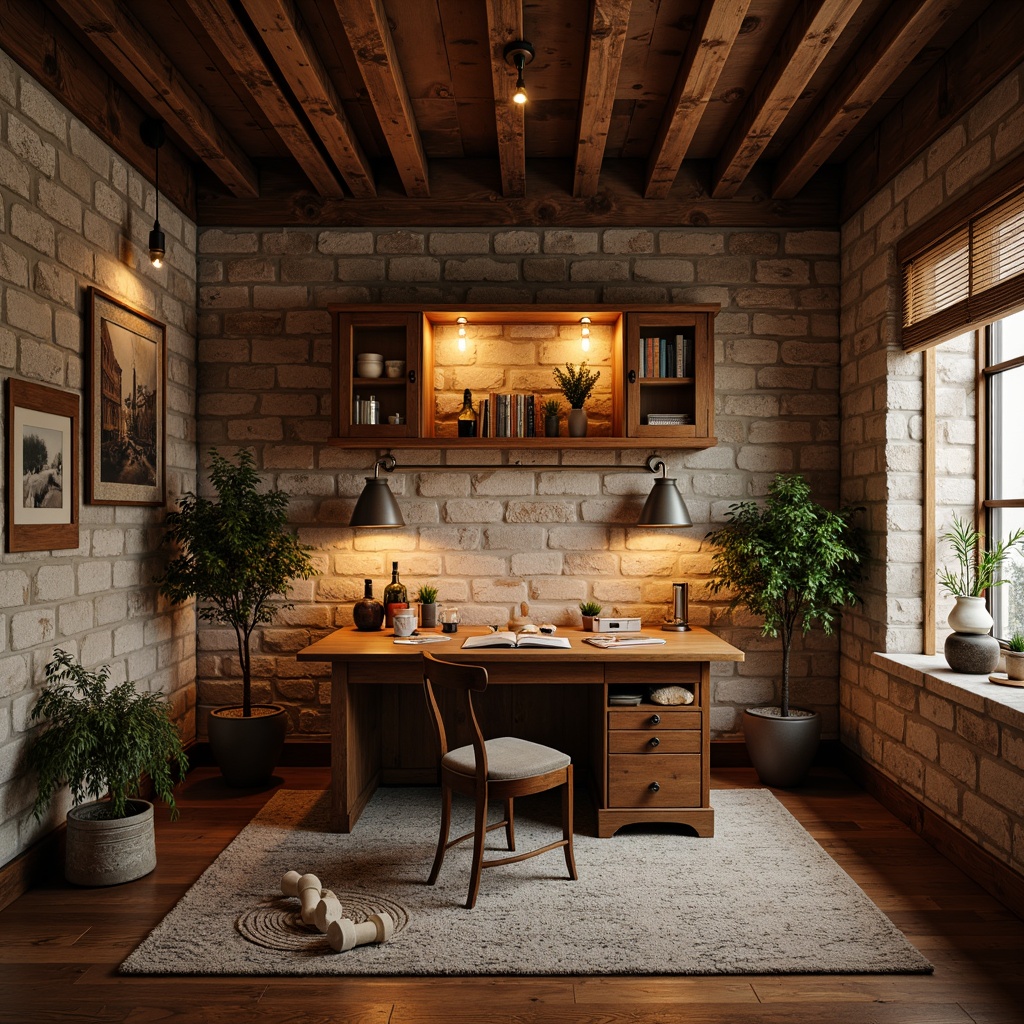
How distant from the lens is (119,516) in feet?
11.7

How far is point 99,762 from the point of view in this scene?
2908 mm

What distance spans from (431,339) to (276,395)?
0.88 metres

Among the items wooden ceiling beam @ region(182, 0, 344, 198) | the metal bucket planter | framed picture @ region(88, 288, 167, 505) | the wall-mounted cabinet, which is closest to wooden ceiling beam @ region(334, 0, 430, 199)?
wooden ceiling beam @ region(182, 0, 344, 198)

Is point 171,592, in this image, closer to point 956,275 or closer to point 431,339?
point 431,339

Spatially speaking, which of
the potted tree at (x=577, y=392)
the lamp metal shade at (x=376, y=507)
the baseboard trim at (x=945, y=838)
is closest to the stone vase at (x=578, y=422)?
the potted tree at (x=577, y=392)

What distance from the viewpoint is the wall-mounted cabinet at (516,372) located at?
404 centimetres

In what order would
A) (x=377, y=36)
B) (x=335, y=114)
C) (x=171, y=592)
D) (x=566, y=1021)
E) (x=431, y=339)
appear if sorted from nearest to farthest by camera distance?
(x=566, y=1021), (x=377, y=36), (x=335, y=114), (x=171, y=592), (x=431, y=339)

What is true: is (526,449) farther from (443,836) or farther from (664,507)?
(443,836)

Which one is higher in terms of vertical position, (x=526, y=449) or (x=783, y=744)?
(x=526, y=449)

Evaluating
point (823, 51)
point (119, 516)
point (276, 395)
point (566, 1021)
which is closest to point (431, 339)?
point (276, 395)

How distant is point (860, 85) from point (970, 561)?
6.74 feet

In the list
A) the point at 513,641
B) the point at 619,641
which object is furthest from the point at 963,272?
the point at 513,641

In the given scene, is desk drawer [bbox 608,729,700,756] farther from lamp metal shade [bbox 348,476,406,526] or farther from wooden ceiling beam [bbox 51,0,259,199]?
wooden ceiling beam [bbox 51,0,259,199]

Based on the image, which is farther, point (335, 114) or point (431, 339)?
point (431, 339)
